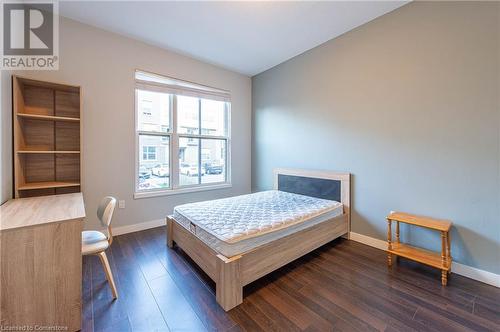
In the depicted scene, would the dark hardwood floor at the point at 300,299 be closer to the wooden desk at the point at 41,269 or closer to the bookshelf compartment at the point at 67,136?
the wooden desk at the point at 41,269

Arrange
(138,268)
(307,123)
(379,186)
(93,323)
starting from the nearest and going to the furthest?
(93,323)
(138,268)
(379,186)
(307,123)

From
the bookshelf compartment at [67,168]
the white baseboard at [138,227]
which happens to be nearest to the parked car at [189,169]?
the white baseboard at [138,227]

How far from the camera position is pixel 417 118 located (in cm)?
224

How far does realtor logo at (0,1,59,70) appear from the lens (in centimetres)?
197

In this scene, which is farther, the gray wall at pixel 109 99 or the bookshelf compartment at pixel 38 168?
the gray wall at pixel 109 99

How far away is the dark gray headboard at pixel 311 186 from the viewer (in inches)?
116

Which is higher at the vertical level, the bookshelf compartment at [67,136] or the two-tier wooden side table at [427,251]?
the bookshelf compartment at [67,136]

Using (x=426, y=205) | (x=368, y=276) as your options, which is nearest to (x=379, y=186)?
(x=426, y=205)

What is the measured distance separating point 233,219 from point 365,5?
2765 millimetres

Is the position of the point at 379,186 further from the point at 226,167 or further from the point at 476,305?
the point at 226,167

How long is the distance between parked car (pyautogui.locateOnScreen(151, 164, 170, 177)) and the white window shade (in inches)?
47.6

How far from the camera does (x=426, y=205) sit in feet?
7.22

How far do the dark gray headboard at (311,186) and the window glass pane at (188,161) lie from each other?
1.57 m

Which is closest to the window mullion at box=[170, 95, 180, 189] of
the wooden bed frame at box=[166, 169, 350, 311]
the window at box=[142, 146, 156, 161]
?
the window at box=[142, 146, 156, 161]
